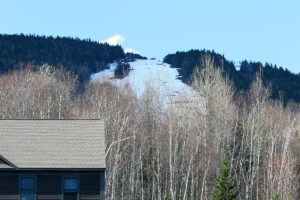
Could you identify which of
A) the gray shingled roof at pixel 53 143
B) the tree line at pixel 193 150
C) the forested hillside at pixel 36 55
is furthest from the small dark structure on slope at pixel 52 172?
the forested hillside at pixel 36 55

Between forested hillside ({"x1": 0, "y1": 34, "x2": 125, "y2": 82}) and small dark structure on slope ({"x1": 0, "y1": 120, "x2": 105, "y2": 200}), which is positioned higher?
forested hillside ({"x1": 0, "y1": 34, "x2": 125, "y2": 82})

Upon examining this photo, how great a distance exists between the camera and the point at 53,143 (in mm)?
38250

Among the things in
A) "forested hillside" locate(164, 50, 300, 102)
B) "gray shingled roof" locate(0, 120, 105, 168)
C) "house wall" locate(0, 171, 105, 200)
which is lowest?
"house wall" locate(0, 171, 105, 200)

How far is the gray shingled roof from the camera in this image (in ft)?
120

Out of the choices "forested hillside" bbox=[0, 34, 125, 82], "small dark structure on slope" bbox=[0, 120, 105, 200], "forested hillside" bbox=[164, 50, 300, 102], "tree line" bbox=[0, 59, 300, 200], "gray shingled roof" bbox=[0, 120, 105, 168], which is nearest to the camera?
"small dark structure on slope" bbox=[0, 120, 105, 200]

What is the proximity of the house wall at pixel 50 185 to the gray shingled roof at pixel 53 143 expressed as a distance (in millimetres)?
638

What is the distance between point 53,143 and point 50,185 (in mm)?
2658

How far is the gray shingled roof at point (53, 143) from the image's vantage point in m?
36.7

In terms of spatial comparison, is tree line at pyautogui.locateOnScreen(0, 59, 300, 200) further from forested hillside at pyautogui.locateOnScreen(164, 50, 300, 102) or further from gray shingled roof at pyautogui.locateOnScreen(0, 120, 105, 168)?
forested hillside at pyautogui.locateOnScreen(164, 50, 300, 102)

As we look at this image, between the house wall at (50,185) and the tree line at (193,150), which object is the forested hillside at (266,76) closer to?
the tree line at (193,150)

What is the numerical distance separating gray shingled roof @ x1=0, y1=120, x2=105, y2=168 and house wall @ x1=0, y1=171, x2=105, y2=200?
638mm

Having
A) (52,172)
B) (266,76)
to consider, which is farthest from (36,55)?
(52,172)

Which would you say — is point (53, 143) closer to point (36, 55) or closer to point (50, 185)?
point (50, 185)

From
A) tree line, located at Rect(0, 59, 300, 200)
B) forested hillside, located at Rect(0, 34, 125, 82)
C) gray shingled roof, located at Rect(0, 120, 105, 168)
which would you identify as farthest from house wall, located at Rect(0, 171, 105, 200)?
forested hillside, located at Rect(0, 34, 125, 82)
